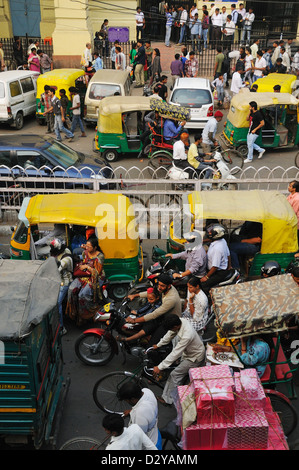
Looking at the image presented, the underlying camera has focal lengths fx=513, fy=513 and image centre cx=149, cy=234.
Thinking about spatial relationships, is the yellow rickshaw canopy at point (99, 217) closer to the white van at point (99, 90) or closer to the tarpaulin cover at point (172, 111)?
the tarpaulin cover at point (172, 111)

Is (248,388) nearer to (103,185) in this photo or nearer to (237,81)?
(103,185)

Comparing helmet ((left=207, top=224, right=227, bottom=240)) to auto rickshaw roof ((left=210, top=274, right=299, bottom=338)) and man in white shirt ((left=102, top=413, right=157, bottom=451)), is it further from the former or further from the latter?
man in white shirt ((left=102, top=413, right=157, bottom=451))

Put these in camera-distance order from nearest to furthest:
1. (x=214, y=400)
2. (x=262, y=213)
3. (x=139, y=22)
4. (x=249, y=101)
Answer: (x=214, y=400), (x=262, y=213), (x=249, y=101), (x=139, y=22)

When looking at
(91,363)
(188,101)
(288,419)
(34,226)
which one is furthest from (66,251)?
(188,101)

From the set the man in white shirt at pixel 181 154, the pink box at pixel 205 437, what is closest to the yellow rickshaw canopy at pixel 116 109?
the man in white shirt at pixel 181 154

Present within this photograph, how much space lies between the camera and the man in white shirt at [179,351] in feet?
19.4

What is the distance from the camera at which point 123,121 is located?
13.6 m

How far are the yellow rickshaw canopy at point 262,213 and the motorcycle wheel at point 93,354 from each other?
243 cm

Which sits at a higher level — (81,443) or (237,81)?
(237,81)

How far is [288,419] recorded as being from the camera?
590 cm

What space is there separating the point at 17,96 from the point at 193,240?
11.7 metres

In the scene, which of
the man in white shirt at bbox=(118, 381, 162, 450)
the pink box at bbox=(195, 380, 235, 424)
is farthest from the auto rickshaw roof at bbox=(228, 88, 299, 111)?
the man in white shirt at bbox=(118, 381, 162, 450)

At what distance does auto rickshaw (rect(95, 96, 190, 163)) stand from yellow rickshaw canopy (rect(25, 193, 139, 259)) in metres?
5.42

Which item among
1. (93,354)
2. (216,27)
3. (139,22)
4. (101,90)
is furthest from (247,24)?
(93,354)
